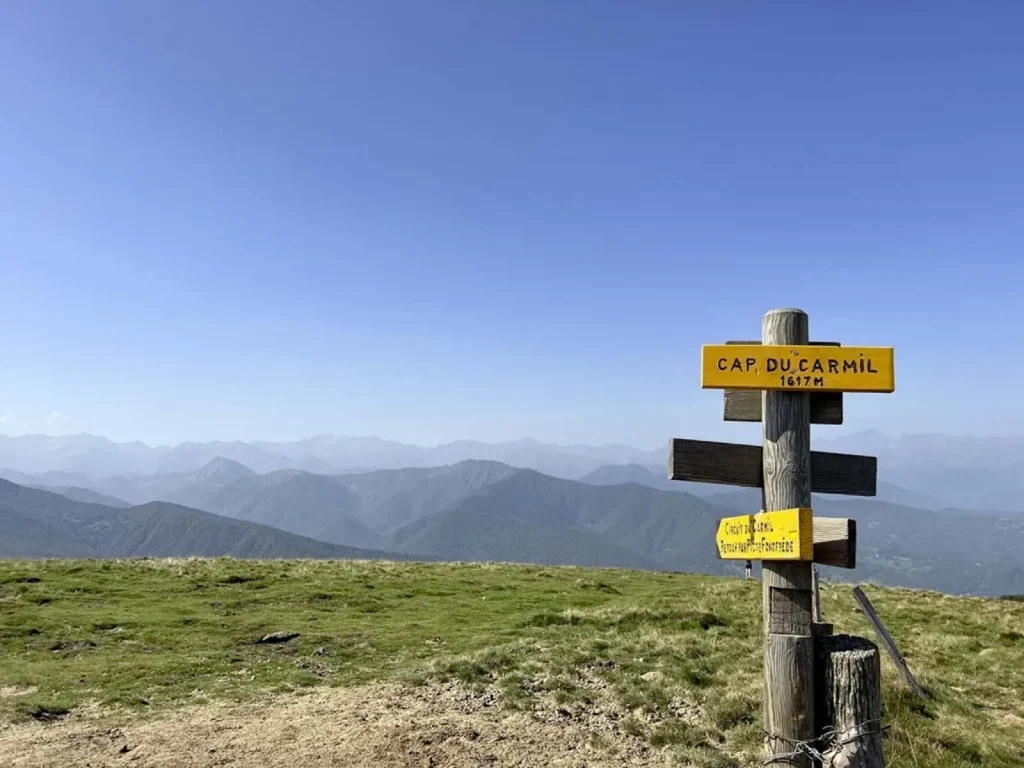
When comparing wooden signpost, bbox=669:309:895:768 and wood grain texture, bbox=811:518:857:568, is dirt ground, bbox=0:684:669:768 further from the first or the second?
wood grain texture, bbox=811:518:857:568

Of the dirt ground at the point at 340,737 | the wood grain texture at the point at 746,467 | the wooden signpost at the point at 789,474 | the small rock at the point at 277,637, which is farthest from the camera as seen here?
the small rock at the point at 277,637

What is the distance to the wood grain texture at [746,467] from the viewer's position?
19.8 ft

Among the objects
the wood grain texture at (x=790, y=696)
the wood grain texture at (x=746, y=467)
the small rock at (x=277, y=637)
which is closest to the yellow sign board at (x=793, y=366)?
the wood grain texture at (x=746, y=467)

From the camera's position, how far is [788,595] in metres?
5.71

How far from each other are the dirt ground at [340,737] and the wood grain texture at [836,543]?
5.41m

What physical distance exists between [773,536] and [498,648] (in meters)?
10.9

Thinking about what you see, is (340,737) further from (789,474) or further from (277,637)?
(277,637)

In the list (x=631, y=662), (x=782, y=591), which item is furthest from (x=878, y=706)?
(x=631, y=662)

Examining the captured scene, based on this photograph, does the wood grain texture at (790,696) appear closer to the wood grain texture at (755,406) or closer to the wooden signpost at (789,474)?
the wooden signpost at (789,474)

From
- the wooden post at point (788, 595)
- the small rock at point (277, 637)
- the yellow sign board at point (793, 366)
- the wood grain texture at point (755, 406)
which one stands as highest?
the yellow sign board at point (793, 366)

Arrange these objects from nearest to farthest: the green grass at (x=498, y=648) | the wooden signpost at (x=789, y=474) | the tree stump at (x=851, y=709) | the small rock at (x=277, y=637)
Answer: the tree stump at (x=851, y=709) → the wooden signpost at (x=789, y=474) → the green grass at (x=498, y=648) → the small rock at (x=277, y=637)

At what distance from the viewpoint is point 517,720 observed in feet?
35.6

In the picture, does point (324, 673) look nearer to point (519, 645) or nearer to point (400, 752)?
point (519, 645)

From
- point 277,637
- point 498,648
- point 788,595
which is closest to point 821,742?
point 788,595
